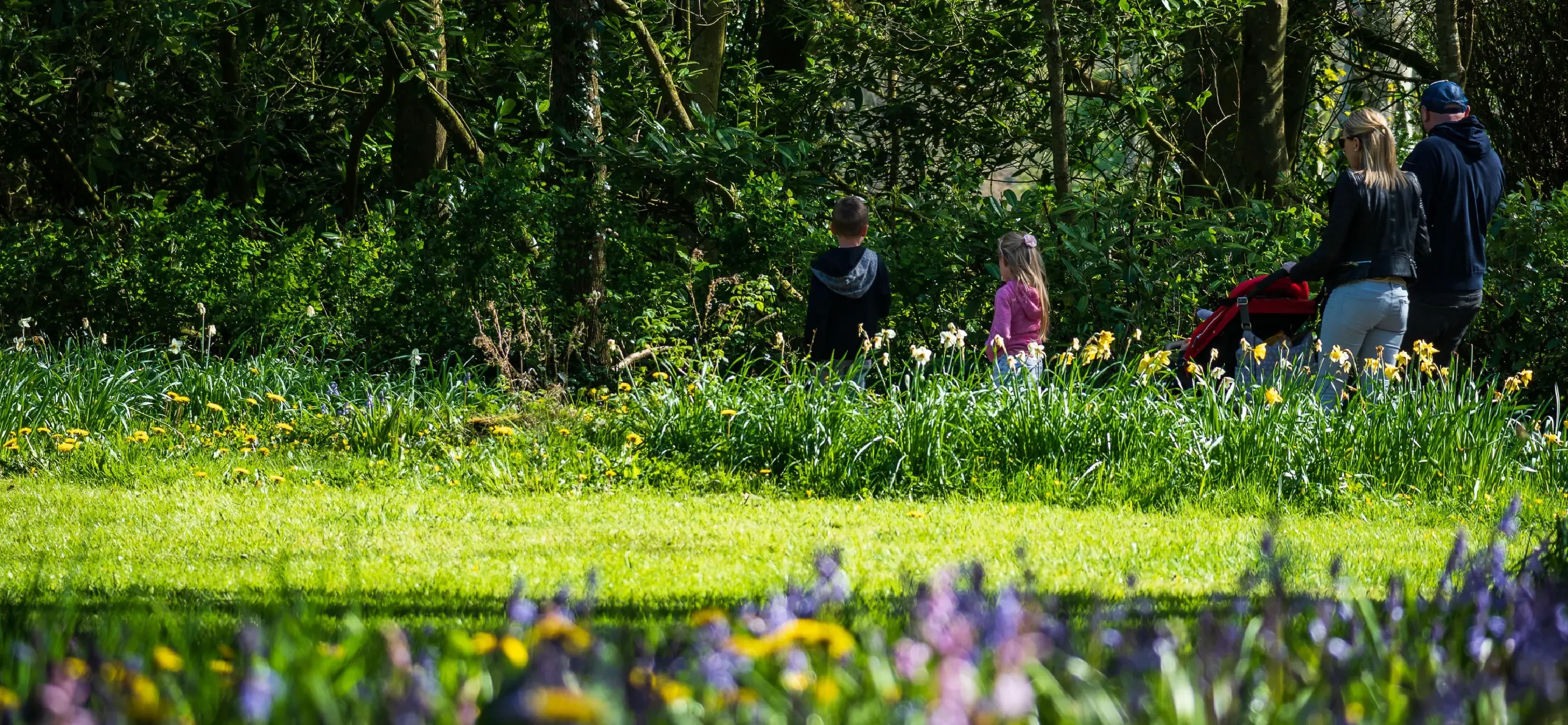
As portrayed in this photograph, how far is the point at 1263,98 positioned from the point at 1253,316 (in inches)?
161

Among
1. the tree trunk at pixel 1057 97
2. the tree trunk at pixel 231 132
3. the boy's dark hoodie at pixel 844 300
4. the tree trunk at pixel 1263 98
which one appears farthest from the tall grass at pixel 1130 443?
the tree trunk at pixel 231 132

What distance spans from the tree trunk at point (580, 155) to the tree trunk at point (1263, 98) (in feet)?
15.8

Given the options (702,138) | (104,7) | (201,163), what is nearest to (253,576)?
(104,7)

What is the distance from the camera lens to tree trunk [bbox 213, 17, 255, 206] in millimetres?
12211

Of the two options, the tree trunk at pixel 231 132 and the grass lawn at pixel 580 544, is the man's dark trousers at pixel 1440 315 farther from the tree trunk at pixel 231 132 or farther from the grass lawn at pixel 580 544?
the tree trunk at pixel 231 132

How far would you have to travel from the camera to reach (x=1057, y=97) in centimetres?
954

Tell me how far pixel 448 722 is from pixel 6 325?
9.63 meters

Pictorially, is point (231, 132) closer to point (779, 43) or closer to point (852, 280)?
point (779, 43)

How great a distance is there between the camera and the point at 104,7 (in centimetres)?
734

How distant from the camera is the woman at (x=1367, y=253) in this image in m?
6.47

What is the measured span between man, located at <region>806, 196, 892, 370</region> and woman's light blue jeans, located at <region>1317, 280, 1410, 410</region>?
2.13 metres

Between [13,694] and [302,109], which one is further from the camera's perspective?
[302,109]

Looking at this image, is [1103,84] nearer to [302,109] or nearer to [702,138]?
[702,138]

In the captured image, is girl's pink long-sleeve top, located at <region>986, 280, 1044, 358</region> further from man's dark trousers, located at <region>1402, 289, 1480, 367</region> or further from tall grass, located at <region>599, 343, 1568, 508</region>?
man's dark trousers, located at <region>1402, 289, 1480, 367</region>
